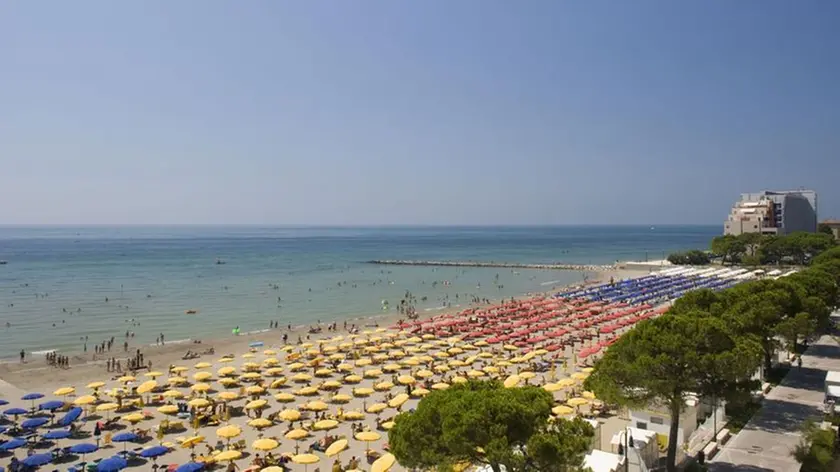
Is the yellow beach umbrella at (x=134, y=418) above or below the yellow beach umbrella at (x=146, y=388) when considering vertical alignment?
below

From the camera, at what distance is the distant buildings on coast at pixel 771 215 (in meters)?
107

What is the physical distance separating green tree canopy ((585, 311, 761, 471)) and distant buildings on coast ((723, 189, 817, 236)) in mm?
103713

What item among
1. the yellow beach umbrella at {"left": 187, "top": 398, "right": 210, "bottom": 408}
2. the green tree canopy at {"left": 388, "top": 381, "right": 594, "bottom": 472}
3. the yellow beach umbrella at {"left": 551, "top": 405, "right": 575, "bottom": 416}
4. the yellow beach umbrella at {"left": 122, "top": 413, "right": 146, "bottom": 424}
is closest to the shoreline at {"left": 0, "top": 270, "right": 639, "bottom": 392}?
the yellow beach umbrella at {"left": 122, "top": 413, "right": 146, "bottom": 424}

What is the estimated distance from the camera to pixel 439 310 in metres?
57.5

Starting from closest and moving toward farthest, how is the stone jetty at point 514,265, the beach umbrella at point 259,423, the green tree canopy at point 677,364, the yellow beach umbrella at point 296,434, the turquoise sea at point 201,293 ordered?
the green tree canopy at point 677,364 → the yellow beach umbrella at point 296,434 → the beach umbrella at point 259,423 → the turquoise sea at point 201,293 → the stone jetty at point 514,265

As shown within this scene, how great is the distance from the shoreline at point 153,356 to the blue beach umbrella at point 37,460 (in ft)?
40.2

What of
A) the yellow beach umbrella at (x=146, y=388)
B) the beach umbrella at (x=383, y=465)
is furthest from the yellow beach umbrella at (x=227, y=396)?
the beach umbrella at (x=383, y=465)

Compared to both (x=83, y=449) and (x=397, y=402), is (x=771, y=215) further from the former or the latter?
(x=83, y=449)

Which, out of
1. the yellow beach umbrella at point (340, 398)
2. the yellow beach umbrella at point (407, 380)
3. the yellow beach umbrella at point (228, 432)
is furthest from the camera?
the yellow beach umbrella at point (407, 380)

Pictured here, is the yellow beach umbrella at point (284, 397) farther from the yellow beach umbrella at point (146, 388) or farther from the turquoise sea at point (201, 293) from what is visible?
the turquoise sea at point (201, 293)

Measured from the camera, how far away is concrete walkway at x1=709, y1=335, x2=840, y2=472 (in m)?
15.9

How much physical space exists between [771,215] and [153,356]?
115m

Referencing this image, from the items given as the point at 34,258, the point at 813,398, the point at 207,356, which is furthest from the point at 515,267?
the point at 34,258

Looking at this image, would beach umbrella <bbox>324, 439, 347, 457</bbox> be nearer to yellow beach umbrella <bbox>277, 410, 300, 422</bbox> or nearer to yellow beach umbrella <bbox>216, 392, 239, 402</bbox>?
yellow beach umbrella <bbox>277, 410, 300, 422</bbox>
